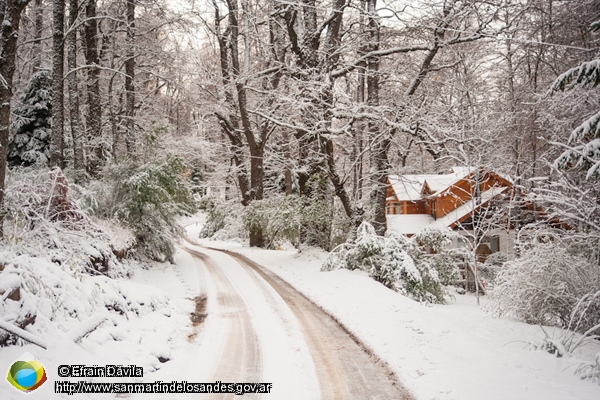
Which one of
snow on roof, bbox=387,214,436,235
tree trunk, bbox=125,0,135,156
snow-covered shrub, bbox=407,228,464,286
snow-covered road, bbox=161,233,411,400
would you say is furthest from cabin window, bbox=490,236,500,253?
tree trunk, bbox=125,0,135,156

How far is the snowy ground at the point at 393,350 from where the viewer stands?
4246 millimetres

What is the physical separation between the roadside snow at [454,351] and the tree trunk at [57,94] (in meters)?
8.04

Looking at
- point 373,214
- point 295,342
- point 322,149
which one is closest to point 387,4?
point 322,149

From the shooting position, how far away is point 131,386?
4.32 meters

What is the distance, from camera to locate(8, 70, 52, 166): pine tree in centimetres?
1516

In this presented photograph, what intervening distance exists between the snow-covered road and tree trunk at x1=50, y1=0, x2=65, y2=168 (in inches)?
246

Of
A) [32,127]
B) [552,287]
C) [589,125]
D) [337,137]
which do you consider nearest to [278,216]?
[337,137]

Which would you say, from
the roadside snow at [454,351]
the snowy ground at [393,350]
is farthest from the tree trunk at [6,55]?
the roadside snow at [454,351]

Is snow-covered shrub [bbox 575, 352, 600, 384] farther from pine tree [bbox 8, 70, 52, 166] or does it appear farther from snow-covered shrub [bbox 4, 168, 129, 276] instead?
pine tree [bbox 8, 70, 52, 166]

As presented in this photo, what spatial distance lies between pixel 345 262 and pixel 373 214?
9.59 feet

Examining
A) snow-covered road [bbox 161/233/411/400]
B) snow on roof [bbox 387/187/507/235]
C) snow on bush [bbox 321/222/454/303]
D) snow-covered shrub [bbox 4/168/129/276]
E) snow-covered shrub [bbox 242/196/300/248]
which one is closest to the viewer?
snow-covered road [bbox 161/233/411/400]

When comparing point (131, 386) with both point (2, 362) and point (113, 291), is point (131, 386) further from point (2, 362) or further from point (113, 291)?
point (113, 291)

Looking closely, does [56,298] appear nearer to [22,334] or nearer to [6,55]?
[22,334]

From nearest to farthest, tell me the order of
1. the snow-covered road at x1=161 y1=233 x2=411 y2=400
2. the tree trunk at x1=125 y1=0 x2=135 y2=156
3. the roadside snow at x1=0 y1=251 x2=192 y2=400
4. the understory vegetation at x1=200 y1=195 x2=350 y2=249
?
1. the roadside snow at x1=0 y1=251 x2=192 y2=400
2. the snow-covered road at x1=161 y1=233 x2=411 y2=400
3. the tree trunk at x1=125 y1=0 x2=135 y2=156
4. the understory vegetation at x1=200 y1=195 x2=350 y2=249
